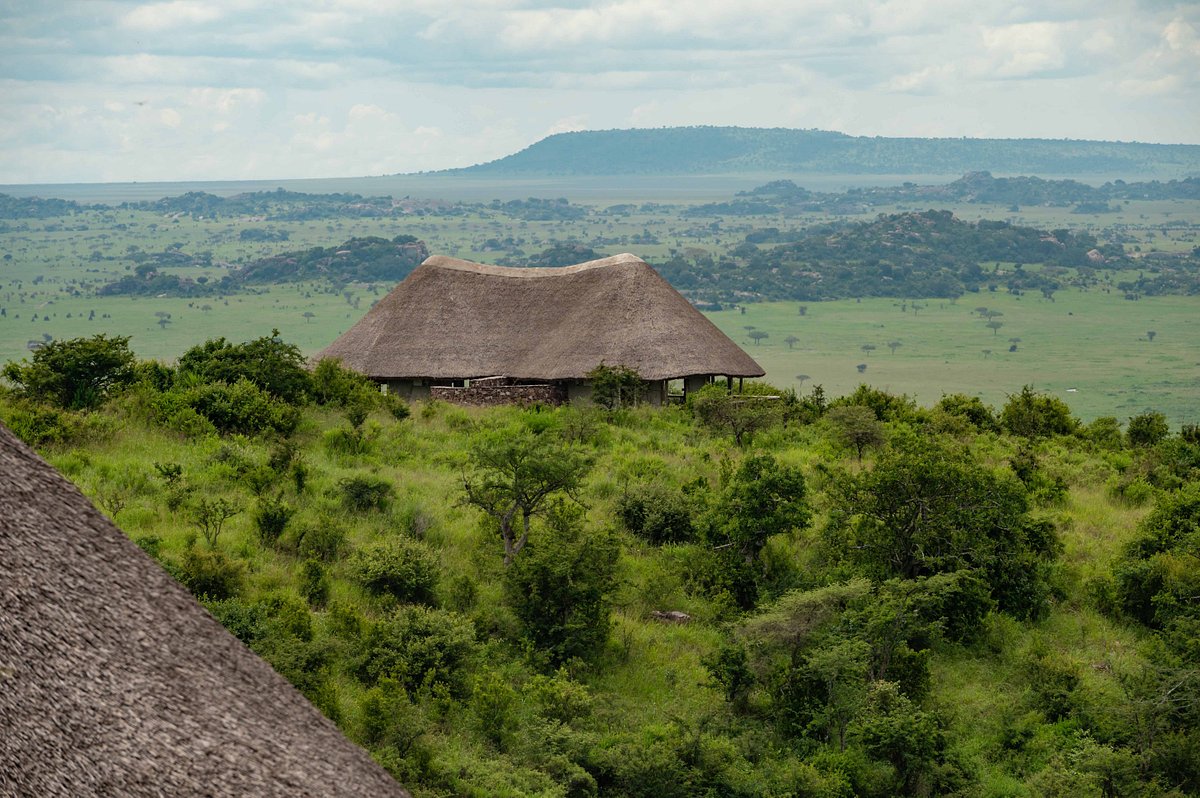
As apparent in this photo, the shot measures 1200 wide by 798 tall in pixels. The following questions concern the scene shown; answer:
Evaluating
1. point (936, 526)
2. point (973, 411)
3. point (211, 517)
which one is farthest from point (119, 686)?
point (973, 411)

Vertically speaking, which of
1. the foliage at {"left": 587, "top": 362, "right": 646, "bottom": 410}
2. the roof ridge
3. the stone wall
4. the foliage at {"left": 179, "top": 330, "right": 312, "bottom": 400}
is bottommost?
the stone wall

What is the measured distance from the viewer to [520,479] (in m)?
15.3

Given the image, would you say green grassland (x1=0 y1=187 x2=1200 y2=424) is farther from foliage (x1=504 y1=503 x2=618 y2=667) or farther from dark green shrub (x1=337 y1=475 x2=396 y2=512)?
foliage (x1=504 y1=503 x2=618 y2=667)

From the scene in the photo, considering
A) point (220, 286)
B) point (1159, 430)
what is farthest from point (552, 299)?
point (220, 286)

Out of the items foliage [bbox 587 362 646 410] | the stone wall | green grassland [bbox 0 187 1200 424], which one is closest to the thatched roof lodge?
the stone wall

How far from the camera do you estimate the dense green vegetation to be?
1245cm

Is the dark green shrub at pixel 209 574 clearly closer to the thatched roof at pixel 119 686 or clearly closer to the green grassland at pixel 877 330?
the thatched roof at pixel 119 686

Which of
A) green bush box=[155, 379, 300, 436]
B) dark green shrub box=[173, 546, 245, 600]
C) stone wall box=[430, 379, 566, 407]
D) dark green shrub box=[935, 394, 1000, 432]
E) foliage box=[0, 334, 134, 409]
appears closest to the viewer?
dark green shrub box=[173, 546, 245, 600]

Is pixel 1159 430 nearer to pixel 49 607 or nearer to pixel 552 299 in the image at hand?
pixel 552 299

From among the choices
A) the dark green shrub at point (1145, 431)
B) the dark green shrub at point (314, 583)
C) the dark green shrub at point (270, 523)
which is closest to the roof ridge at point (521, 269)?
the dark green shrub at point (1145, 431)

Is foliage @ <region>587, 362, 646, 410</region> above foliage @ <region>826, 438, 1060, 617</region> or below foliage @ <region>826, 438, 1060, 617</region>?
above

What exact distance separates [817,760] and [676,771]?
1.67 metres

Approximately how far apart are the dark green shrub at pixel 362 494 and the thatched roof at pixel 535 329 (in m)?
9.35

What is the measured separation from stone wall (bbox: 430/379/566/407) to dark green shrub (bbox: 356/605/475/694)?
11850 mm
